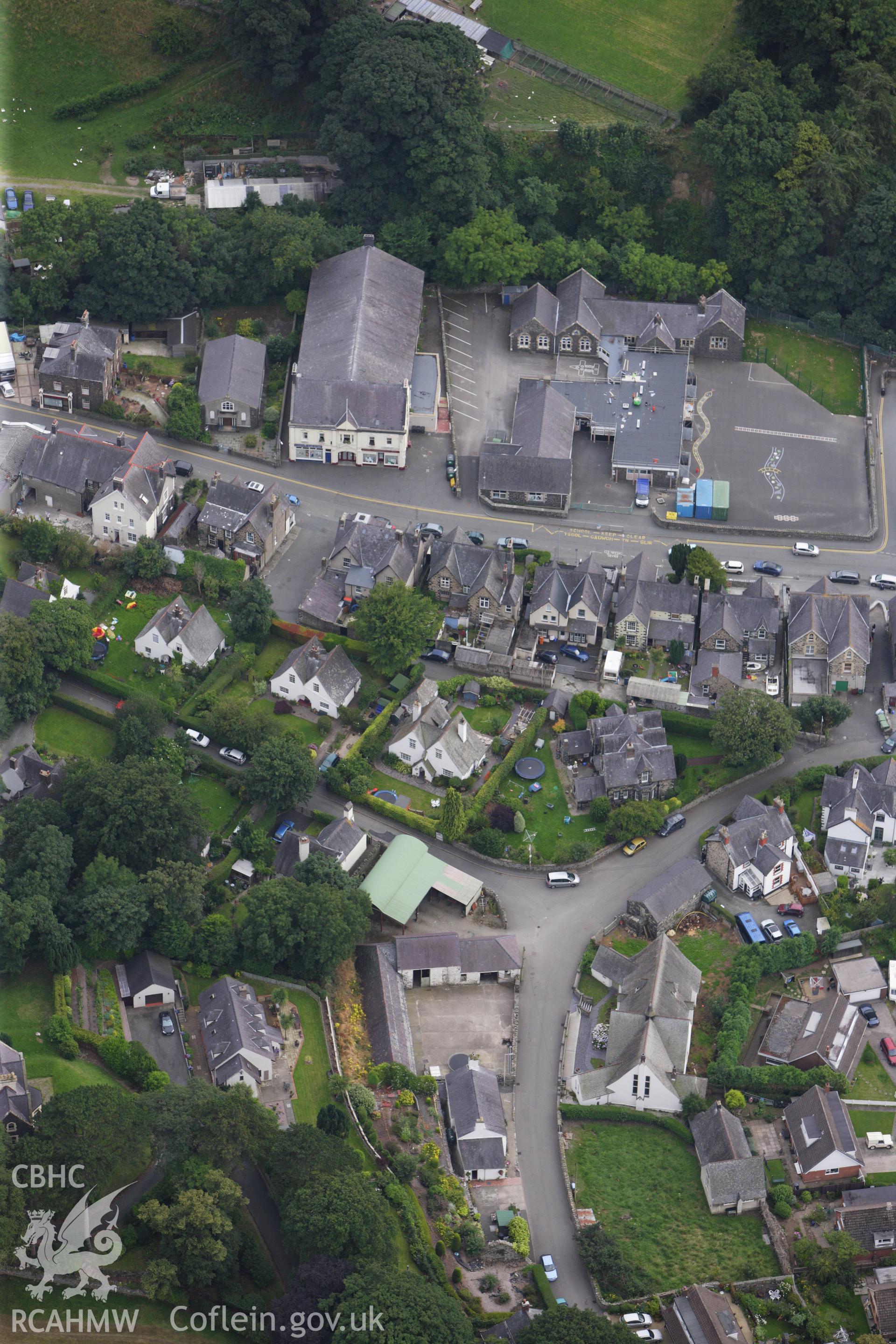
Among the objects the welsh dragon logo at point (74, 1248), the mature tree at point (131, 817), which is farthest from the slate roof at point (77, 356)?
the welsh dragon logo at point (74, 1248)

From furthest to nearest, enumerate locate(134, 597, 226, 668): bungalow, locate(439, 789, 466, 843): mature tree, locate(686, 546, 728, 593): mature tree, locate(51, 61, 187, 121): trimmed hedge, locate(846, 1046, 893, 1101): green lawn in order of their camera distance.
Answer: locate(51, 61, 187, 121): trimmed hedge, locate(686, 546, 728, 593): mature tree, locate(134, 597, 226, 668): bungalow, locate(439, 789, 466, 843): mature tree, locate(846, 1046, 893, 1101): green lawn

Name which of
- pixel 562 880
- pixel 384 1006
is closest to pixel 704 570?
pixel 562 880

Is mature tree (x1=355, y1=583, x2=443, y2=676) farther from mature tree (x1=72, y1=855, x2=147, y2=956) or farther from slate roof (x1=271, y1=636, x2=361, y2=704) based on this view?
mature tree (x1=72, y1=855, x2=147, y2=956)

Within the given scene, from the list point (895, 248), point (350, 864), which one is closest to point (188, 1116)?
point (350, 864)

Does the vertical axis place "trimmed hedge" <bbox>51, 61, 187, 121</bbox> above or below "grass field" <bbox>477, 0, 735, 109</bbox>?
below

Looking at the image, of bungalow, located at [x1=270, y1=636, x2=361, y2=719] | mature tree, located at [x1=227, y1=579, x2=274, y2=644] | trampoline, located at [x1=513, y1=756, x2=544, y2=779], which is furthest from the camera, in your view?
mature tree, located at [x1=227, y1=579, x2=274, y2=644]

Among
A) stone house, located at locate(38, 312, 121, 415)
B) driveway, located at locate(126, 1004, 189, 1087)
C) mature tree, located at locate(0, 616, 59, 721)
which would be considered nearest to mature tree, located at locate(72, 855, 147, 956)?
driveway, located at locate(126, 1004, 189, 1087)

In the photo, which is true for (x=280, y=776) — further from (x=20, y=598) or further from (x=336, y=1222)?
(x=336, y=1222)
